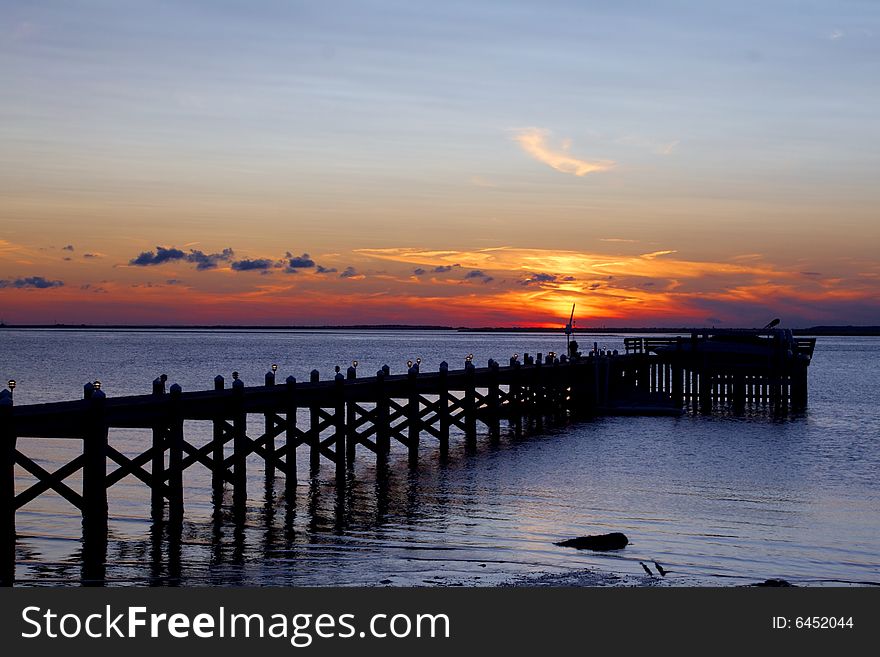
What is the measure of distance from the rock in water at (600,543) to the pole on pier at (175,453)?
8.63 m

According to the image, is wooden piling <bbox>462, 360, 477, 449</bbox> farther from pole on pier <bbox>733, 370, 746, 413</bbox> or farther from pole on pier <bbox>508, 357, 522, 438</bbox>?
pole on pier <bbox>733, 370, 746, 413</bbox>

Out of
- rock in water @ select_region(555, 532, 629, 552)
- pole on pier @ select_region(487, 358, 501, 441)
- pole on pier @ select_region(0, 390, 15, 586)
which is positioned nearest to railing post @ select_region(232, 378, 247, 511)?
pole on pier @ select_region(0, 390, 15, 586)

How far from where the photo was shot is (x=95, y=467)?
2100cm

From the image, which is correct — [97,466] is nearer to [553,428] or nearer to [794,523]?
[794,523]

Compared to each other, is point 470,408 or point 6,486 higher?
point 6,486

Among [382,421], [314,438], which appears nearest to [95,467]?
[314,438]

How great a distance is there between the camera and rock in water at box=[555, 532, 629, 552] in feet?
66.9

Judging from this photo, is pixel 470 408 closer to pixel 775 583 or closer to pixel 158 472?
pixel 158 472

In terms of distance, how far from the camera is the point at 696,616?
14648 mm

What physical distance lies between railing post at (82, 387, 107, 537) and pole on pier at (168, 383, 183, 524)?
2.57 meters

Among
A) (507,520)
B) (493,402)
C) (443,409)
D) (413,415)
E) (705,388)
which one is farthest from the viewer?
(705,388)

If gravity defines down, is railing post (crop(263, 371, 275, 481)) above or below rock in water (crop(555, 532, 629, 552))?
above

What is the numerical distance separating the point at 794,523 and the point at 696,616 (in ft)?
35.9

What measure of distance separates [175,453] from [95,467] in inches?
131
